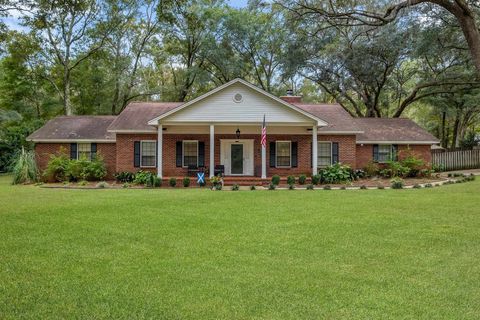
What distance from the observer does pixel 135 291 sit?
4473mm

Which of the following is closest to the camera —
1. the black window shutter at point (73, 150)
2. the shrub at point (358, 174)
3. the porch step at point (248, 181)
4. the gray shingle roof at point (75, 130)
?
the porch step at point (248, 181)

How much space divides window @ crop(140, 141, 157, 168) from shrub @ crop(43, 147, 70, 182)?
389cm

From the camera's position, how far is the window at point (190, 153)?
70.5 feet

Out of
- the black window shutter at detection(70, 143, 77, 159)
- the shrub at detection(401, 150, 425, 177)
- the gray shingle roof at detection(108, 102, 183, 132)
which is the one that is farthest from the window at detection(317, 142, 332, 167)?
the black window shutter at detection(70, 143, 77, 159)

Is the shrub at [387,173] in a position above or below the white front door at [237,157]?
below

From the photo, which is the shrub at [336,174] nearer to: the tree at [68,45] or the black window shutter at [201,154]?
the black window shutter at [201,154]

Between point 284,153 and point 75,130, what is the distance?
12268mm

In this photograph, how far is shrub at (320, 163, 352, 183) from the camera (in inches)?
765

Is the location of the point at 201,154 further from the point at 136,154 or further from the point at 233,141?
the point at 136,154

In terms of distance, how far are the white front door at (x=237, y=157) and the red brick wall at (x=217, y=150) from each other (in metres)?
0.31

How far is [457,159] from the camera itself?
27000mm

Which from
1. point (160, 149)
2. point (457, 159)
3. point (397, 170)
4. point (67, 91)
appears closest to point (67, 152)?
point (160, 149)

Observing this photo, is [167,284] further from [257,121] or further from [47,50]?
[47,50]

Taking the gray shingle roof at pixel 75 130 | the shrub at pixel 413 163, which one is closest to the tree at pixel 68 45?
the gray shingle roof at pixel 75 130
